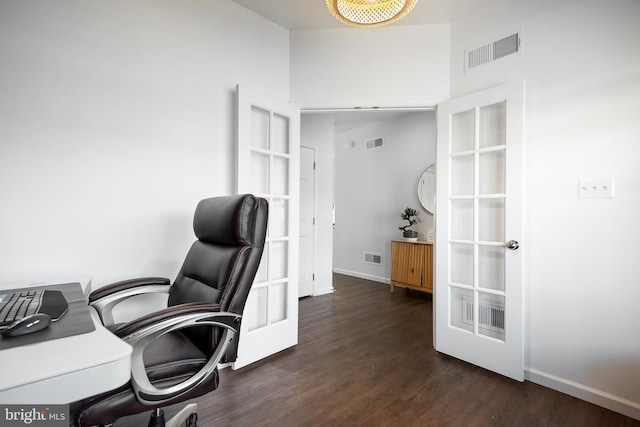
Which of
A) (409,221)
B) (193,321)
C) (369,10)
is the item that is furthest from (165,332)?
(409,221)

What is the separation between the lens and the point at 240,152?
2.34 meters

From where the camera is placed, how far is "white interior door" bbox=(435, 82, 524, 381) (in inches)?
86.6

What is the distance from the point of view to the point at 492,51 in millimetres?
2406

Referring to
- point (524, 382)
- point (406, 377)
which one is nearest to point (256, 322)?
point (406, 377)

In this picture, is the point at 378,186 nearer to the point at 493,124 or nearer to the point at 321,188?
the point at 321,188

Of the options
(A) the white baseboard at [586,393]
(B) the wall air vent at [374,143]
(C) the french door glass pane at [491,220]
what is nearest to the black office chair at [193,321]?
(C) the french door glass pane at [491,220]

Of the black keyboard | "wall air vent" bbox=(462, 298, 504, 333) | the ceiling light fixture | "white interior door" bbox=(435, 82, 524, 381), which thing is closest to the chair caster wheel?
the black keyboard

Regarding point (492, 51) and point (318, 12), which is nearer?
point (492, 51)

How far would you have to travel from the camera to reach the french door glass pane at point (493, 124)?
91.7 inches

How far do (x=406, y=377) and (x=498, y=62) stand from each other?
2397 mm

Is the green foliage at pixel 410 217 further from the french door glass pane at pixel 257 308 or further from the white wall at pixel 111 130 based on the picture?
the white wall at pixel 111 130

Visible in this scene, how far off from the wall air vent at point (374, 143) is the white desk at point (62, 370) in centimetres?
512

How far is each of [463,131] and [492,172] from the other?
416 millimetres

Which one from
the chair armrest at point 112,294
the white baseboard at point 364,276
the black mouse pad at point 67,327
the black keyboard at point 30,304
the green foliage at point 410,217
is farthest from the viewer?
the white baseboard at point 364,276
